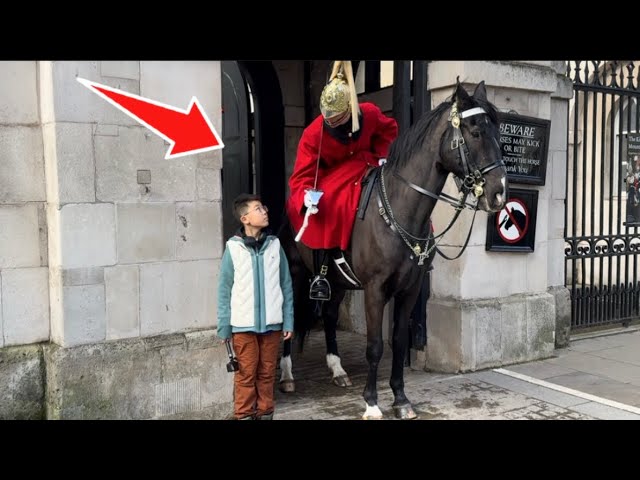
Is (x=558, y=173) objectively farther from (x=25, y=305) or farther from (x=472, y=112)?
(x=25, y=305)

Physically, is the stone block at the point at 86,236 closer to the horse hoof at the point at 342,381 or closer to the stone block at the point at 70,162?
the stone block at the point at 70,162

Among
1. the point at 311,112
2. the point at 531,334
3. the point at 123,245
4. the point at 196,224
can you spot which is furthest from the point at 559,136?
the point at 123,245

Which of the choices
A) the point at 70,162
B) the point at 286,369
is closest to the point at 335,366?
the point at 286,369

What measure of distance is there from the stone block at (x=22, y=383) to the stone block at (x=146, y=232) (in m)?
0.95

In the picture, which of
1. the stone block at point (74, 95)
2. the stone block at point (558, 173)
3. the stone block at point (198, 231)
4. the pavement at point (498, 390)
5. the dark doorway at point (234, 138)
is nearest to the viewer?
the stone block at point (74, 95)

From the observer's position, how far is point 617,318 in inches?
335

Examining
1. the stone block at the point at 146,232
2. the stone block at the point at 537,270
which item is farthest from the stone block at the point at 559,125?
the stone block at the point at 146,232

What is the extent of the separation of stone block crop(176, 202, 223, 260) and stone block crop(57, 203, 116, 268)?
0.51 metres

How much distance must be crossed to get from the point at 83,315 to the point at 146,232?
29.4 inches

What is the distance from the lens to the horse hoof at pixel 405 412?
5.02 meters

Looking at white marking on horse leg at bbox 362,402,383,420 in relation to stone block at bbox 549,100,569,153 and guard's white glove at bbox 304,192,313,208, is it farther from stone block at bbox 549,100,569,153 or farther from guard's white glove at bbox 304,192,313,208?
stone block at bbox 549,100,569,153

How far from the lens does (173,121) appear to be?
187 inches

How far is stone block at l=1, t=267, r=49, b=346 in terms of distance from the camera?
14.6 ft

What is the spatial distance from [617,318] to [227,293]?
248 inches
